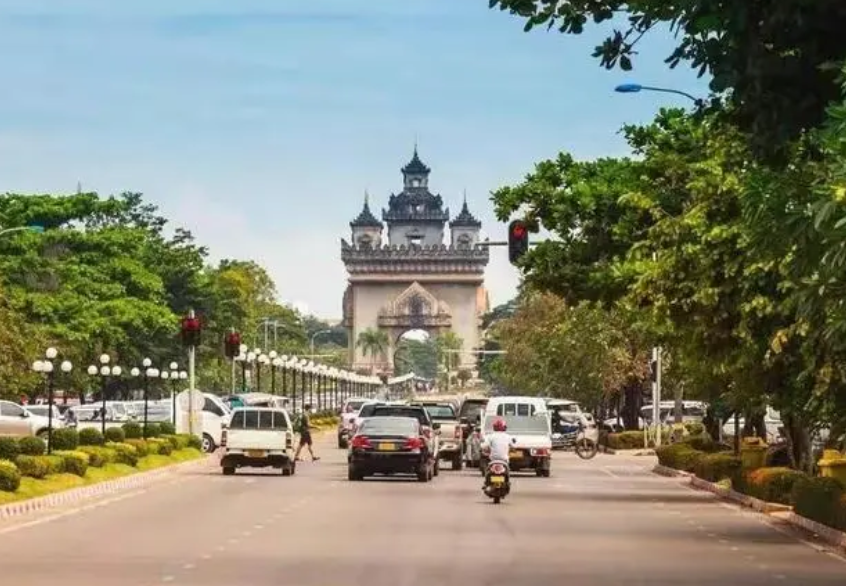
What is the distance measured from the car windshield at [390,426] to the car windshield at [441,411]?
39.3 feet

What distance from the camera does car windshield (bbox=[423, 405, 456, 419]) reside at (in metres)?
61.8

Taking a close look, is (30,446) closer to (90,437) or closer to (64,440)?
(64,440)

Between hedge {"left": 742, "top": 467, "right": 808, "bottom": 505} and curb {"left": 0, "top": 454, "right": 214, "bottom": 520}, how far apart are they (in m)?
11.8

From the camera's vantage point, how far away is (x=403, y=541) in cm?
2770

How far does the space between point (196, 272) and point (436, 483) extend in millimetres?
71276

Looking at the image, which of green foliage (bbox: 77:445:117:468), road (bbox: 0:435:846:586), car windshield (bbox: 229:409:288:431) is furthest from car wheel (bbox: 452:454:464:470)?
road (bbox: 0:435:846:586)

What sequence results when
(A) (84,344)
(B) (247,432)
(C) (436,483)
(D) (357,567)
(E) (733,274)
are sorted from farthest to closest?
(A) (84,344) < (B) (247,432) < (C) (436,483) < (E) (733,274) < (D) (357,567)

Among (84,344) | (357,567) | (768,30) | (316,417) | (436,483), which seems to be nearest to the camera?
(768,30)

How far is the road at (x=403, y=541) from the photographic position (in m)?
22.3

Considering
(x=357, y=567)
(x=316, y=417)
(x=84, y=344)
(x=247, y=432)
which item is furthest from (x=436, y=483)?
(x=316, y=417)

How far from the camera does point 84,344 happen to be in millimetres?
94250

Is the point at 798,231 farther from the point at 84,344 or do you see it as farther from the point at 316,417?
the point at 316,417

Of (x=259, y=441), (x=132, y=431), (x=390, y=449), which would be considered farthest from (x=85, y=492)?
(x=132, y=431)

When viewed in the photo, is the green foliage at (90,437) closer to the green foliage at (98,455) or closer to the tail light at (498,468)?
the green foliage at (98,455)
